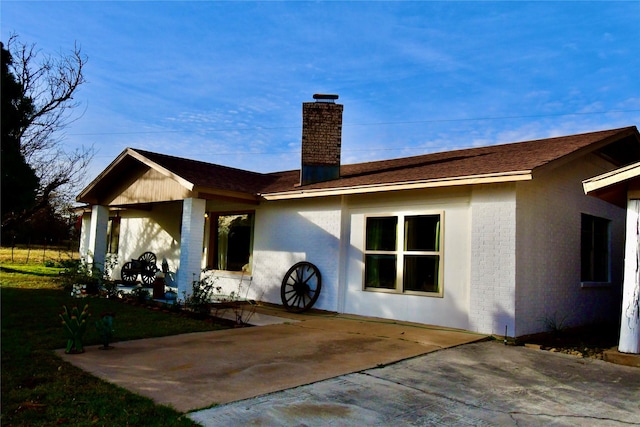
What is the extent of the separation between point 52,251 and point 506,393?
33.2 m

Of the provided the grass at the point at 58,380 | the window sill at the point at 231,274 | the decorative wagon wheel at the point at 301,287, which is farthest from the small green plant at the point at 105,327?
the window sill at the point at 231,274

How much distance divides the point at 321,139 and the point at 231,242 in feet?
13.0

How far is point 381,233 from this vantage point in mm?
9977

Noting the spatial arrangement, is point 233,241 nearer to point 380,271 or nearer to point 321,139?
point 321,139

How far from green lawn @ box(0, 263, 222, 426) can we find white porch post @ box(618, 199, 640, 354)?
6320mm

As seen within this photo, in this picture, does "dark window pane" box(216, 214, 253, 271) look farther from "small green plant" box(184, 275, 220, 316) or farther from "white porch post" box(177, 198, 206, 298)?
"small green plant" box(184, 275, 220, 316)

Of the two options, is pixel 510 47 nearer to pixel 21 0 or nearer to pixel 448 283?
pixel 448 283

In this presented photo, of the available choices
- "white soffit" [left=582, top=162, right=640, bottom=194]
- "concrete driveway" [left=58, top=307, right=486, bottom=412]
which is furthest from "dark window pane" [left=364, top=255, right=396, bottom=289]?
"white soffit" [left=582, top=162, right=640, bottom=194]

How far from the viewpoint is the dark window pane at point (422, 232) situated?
9.12 m

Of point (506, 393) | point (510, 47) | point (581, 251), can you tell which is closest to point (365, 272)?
point (581, 251)

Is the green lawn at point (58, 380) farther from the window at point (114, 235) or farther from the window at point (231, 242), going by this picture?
the window at point (114, 235)

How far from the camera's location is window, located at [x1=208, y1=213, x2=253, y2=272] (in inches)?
515

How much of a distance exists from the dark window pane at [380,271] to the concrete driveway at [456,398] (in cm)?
330

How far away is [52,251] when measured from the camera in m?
31.6
